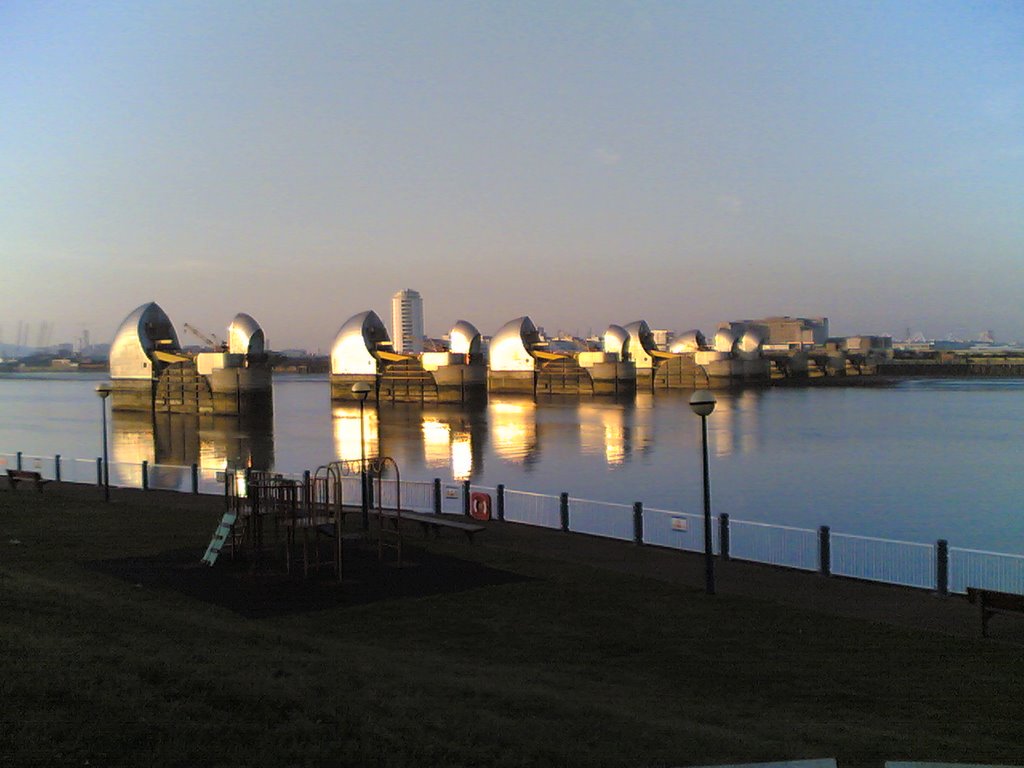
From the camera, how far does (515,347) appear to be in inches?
3593

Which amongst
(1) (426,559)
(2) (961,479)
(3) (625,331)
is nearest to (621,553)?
(1) (426,559)

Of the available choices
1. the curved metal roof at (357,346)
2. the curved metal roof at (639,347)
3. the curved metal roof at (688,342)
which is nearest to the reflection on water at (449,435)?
the curved metal roof at (357,346)

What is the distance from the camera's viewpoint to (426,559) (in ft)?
42.5

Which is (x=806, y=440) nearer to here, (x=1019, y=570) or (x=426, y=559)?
(x=1019, y=570)

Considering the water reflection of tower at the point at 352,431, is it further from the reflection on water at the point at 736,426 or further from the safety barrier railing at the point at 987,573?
the safety barrier railing at the point at 987,573

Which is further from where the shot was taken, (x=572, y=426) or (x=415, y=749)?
(x=572, y=426)

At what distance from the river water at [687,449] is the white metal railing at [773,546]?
2.95 meters

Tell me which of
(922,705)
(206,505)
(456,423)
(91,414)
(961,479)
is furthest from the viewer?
(91,414)

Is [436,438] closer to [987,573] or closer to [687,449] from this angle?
[687,449]

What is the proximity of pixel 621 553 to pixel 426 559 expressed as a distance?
9.57 ft

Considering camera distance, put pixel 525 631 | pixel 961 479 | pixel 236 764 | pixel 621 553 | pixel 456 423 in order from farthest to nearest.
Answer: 1. pixel 456 423
2. pixel 961 479
3. pixel 621 553
4. pixel 525 631
5. pixel 236 764

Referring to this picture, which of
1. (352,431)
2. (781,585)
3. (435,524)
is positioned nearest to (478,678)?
(781,585)

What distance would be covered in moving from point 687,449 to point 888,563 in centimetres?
2297

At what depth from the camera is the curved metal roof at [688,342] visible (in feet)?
371
